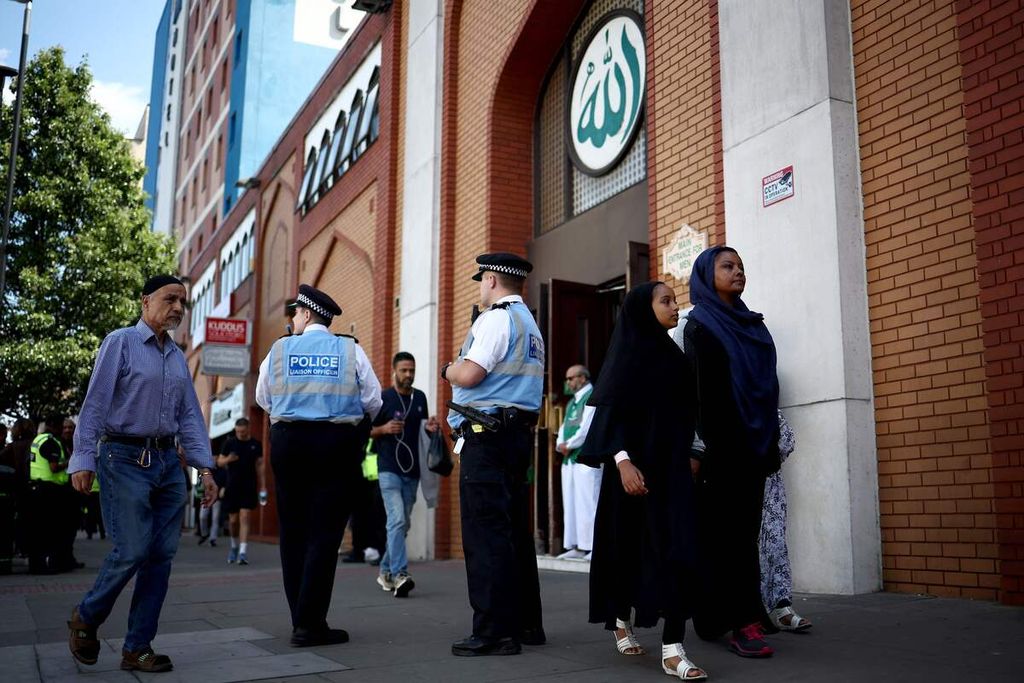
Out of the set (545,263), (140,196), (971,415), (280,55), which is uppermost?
(280,55)

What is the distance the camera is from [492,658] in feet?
14.3

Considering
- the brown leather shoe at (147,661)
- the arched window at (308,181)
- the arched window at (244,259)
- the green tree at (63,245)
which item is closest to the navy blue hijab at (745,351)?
the brown leather shoe at (147,661)

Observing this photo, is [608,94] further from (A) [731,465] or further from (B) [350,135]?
(B) [350,135]

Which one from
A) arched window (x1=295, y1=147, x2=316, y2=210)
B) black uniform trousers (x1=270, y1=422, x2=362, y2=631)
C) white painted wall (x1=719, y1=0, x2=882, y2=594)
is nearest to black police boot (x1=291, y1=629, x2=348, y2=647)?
black uniform trousers (x1=270, y1=422, x2=362, y2=631)

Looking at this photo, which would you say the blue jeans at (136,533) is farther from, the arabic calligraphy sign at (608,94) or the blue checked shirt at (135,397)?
the arabic calligraphy sign at (608,94)

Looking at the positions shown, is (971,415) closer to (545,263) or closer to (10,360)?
(545,263)

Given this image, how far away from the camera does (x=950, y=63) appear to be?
5.79m

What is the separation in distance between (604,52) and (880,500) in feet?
20.1

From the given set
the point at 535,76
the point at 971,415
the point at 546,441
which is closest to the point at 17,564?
the point at 546,441

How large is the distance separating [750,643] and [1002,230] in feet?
9.28

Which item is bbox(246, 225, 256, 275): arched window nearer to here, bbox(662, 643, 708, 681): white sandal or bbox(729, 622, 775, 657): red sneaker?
Result: bbox(729, 622, 775, 657): red sneaker

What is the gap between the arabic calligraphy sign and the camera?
9.50m

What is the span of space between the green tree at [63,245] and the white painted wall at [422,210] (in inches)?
410

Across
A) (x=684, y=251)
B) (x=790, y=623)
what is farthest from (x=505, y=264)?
(x=684, y=251)
